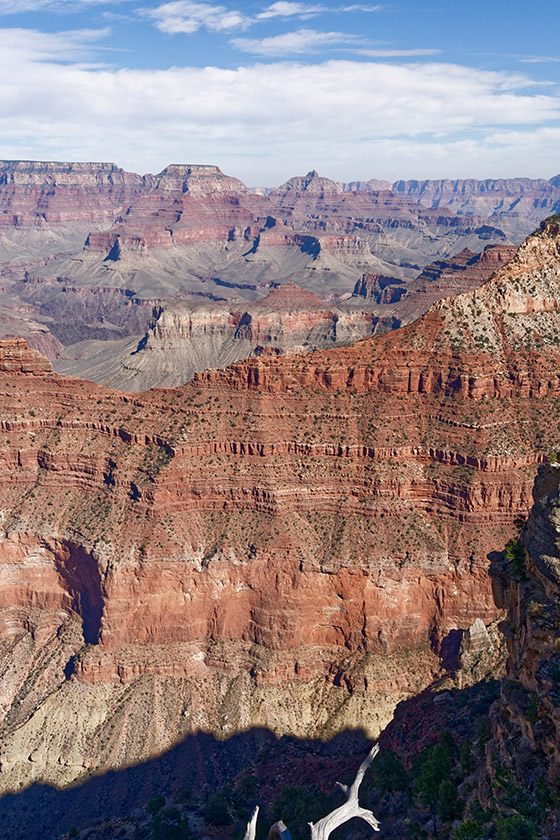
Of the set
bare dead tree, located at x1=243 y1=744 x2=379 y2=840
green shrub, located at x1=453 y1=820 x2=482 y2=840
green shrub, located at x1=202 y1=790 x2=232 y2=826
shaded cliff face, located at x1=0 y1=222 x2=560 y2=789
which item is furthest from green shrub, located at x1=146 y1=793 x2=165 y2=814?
green shrub, located at x1=453 y1=820 x2=482 y2=840

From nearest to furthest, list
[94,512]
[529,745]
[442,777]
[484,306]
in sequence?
[529,745] → [442,777] → [94,512] → [484,306]

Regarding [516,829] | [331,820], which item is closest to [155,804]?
[331,820]

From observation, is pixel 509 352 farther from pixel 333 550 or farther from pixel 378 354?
pixel 333 550

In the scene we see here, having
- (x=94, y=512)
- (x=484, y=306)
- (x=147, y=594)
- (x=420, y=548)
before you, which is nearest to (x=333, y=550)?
(x=420, y=548)

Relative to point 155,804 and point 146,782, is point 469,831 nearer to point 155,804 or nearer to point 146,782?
point 155,804

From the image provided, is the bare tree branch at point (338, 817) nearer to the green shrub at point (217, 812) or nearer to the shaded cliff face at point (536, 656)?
the shaded cliff face at point (536, 656)

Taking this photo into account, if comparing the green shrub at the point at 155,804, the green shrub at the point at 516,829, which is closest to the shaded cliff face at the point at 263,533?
the green shrub at the point at 155,804
